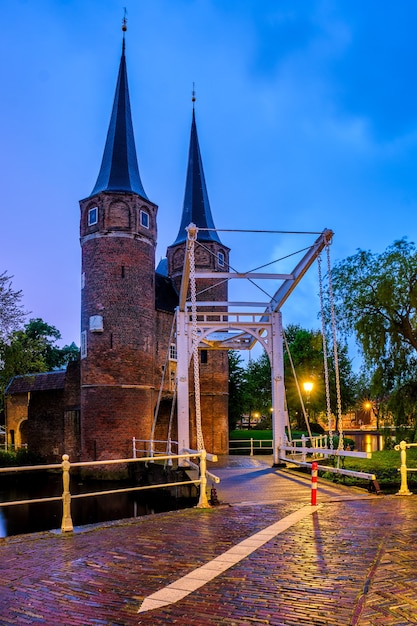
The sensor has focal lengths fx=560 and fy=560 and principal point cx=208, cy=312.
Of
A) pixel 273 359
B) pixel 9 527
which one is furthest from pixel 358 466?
pixel 9 527

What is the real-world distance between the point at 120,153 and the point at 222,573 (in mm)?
26122

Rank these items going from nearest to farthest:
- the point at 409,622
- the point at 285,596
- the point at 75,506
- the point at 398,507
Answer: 1. the point at 409,622
2. the point at 285,596
3. the point at 398,507
4. the point at 75,506

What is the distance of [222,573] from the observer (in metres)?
5.16

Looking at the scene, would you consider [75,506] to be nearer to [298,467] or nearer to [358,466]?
[298,467]

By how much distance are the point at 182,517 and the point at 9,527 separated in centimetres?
1092

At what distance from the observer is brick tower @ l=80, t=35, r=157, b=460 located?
25547mm

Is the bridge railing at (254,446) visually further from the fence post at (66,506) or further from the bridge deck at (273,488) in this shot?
the fence post at (66,506)

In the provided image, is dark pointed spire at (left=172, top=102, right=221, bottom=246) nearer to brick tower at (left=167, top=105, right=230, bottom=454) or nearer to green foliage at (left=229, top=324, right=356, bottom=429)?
brick tower at (left=167, top=105, right=230, bottom=454)

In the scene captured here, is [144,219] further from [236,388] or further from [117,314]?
[236,388]

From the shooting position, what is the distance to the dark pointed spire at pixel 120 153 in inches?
1096

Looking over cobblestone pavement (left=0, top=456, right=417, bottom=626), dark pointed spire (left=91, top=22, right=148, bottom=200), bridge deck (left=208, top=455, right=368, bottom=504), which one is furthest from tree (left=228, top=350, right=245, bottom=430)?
cobblestone pavement (left=0, top=456, right=417, bottom=626)

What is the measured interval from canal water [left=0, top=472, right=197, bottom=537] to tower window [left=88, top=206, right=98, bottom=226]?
40.1ft

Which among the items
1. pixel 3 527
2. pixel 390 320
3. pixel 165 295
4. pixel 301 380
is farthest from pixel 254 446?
pixel 3 527

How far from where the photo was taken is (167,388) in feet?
98.3
